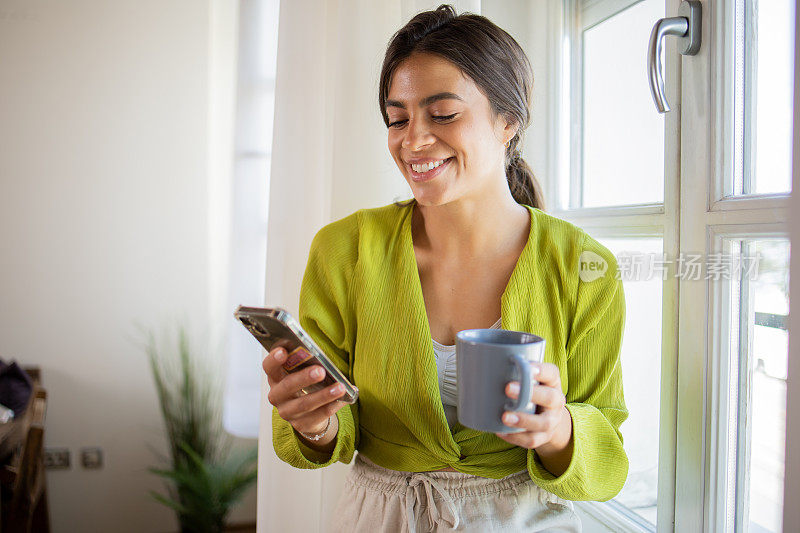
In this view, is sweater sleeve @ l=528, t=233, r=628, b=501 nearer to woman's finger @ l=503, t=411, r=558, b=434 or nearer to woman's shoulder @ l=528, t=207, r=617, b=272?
woman's shoulder @ l=528, t=207, r=617, b=272

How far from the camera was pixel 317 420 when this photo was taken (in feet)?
2.62

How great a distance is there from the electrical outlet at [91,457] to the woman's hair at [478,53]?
2.31 meters

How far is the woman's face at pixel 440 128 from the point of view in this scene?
2.91 feet

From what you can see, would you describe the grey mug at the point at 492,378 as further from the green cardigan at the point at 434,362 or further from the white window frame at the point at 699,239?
the white window frame at the point at 699,239

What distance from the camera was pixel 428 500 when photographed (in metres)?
0.87

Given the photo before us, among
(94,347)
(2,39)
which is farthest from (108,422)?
(2,39)

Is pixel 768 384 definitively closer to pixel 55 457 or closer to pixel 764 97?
pixel 764 97

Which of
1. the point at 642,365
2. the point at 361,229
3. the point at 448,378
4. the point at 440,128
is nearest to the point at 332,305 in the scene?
the point at 361,229

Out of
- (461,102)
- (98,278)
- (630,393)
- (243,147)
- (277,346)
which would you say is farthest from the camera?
(98,278)

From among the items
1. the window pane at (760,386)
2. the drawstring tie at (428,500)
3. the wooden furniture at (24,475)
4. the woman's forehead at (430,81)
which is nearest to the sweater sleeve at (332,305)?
the drawstring tie at (428,500)

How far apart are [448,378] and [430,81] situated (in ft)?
1.49

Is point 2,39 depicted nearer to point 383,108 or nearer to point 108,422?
point 108,422

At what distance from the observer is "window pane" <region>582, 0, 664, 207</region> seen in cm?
100

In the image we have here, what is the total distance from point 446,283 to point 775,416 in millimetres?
501
